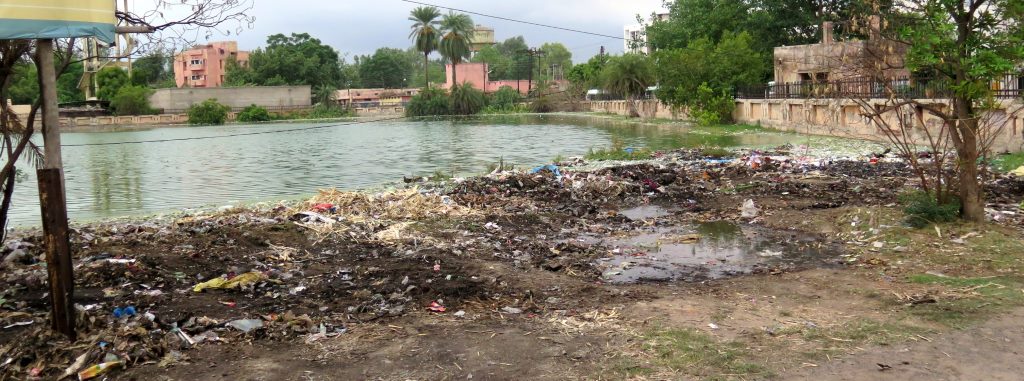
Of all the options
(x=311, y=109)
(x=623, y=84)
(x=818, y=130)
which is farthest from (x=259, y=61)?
(x=818, y=130)

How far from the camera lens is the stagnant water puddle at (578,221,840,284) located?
7.17m

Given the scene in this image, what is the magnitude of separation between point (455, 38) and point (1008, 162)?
7404cm

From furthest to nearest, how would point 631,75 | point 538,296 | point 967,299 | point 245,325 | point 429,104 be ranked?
1. point 429,104
2. point 631,75
3. point 538,296
4. point 967,299
5. point 245,325

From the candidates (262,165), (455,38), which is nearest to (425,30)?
(455,38)

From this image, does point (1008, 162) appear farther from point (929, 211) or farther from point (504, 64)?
point (504, 64)

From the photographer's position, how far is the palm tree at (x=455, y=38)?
85062 millimetres

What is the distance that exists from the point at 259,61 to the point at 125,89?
1730cm

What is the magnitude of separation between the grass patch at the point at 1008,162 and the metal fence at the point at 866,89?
1172 millimetres

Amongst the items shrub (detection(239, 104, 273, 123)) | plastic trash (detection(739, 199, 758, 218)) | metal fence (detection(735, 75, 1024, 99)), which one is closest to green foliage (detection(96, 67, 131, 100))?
shrub (detection(239, 104, 273, 123))

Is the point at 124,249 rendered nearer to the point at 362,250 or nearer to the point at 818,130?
the point at 362,250

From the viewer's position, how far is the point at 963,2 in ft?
24.9

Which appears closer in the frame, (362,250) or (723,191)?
(362,250)

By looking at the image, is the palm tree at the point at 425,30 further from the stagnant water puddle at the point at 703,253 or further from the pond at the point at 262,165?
the stagnant water puddle at the point at 703,253

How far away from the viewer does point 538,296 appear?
612cm
